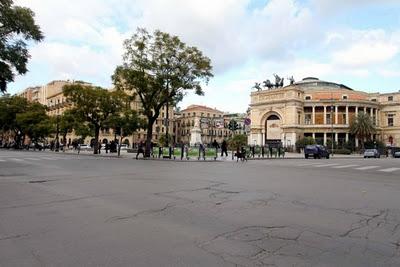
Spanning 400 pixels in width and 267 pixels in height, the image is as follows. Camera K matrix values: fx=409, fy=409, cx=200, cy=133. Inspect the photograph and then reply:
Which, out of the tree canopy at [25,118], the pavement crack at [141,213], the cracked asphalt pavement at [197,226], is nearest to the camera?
the cracked asphalt pavement at [197,226]

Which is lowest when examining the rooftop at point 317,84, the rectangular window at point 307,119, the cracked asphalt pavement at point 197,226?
the cracked asphalt pavement at point 197,226

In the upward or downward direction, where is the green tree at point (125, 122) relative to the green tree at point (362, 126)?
downward

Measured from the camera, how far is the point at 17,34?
2406 cm

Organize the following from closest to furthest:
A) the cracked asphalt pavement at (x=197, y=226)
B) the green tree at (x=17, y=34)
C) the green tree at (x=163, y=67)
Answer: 1. the cracked asphalt pavement at (x=197, y=226)
2. the green tree at (x=17, y=34)
3. the green tree at (x=163, y=67)

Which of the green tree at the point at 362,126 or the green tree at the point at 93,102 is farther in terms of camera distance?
the green tree at the point at 362,126

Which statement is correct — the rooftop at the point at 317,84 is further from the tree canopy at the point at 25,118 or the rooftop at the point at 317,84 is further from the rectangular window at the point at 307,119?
the tree canopy at the point at 25,118

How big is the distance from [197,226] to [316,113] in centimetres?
10753

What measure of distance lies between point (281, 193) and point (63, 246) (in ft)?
22.5

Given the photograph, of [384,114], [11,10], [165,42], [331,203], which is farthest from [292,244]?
[384,114]

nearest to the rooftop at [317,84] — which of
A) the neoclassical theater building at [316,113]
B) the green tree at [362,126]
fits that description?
the neoclassical theater building at [316,113]

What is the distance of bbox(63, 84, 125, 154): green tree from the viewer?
152 ft

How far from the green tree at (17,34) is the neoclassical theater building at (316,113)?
87.2 meters

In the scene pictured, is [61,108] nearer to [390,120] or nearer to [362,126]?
[362,126]

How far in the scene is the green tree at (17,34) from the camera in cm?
2277
